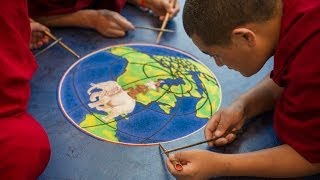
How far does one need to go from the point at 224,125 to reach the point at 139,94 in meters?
0.26

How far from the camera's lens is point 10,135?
92 centimetres

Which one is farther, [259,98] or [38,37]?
[38,37]

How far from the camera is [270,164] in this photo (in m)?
0.88

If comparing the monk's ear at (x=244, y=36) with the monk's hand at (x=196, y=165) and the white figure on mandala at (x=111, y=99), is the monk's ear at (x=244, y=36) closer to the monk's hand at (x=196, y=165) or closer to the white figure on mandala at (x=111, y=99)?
the monk's hand at (x=196, y=165)

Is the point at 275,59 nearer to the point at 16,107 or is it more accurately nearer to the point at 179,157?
the point at 179,157

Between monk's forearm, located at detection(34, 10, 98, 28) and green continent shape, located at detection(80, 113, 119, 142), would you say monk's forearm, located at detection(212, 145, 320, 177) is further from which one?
monk's forearm, located at detection(34, 10, 98, 28)

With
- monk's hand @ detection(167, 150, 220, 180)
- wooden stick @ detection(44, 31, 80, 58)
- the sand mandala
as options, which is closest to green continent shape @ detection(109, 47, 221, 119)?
the sand mandala

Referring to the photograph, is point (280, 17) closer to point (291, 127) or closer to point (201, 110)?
point (291, 127)

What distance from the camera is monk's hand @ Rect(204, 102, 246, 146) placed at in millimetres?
1002

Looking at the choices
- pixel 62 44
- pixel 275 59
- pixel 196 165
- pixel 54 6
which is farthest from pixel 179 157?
pixel 54 6

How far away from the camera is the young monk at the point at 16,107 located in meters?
0.90

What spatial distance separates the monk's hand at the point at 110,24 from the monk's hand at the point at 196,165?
59cm

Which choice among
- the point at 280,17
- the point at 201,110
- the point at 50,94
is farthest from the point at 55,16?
the point at 280,17

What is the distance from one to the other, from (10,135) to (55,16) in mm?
573
